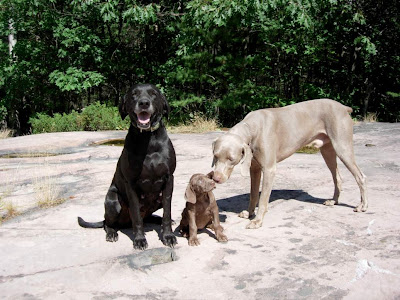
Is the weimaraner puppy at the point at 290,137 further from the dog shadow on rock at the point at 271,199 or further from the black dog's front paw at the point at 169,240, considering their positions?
the black dog's front paw at the point at 169,240

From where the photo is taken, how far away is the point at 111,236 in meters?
3.87

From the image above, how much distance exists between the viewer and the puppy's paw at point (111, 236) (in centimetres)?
385

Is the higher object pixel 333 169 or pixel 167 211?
pixel 333 169

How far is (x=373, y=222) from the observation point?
4.14 meters

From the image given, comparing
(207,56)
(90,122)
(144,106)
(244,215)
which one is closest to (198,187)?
(144,106)

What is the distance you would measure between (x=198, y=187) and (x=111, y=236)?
3.13 feet

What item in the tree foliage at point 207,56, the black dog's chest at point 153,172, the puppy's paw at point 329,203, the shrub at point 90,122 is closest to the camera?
the black dog's chest at point 153,172

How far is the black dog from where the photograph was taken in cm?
362

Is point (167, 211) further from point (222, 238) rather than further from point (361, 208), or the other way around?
point (361, 208)

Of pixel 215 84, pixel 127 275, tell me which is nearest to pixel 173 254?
pixel 127 275

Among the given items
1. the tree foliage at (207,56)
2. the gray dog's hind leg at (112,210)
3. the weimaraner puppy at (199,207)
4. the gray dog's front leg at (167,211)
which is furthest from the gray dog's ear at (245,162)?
the tree foliage at (207,56)

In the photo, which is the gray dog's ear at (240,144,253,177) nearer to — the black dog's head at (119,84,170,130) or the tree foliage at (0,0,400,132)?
the black dog's head at (119,84,170,130)

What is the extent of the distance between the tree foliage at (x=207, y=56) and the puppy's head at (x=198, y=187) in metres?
10.6

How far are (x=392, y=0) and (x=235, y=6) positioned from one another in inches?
336
